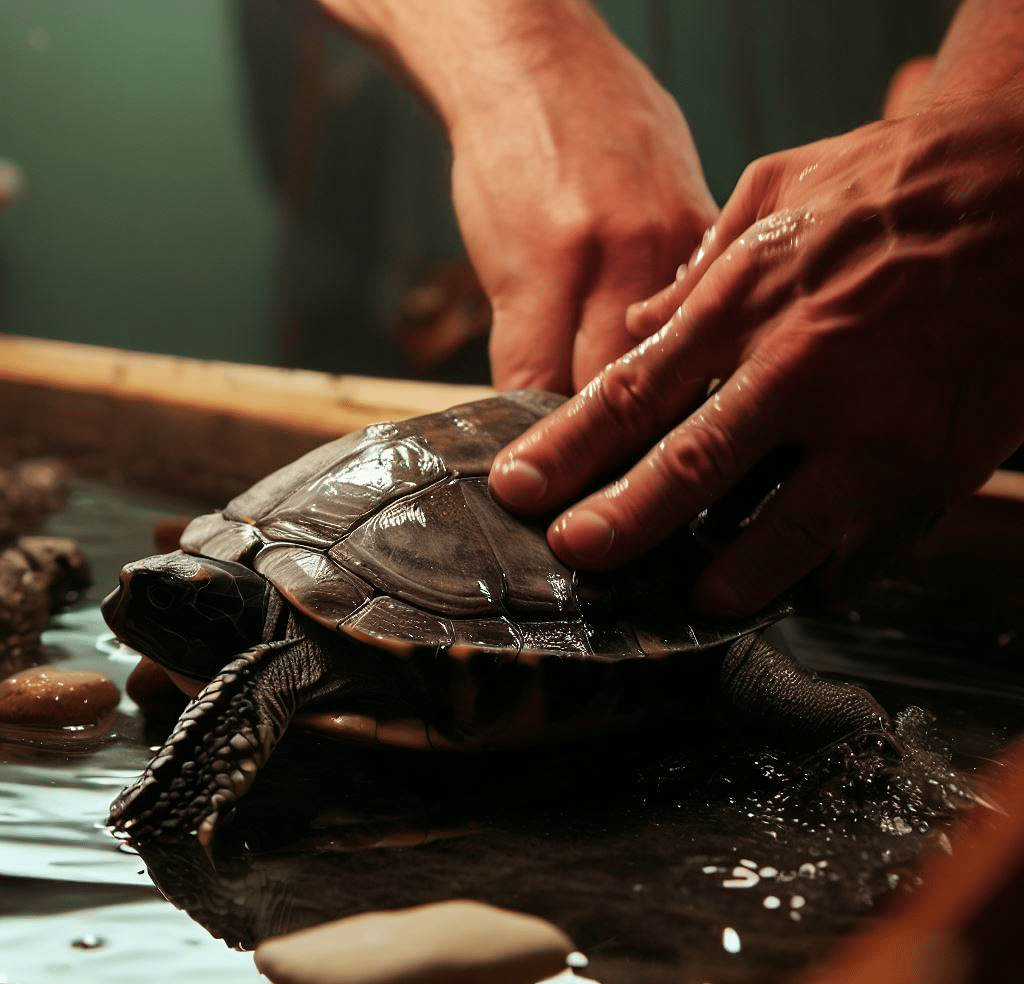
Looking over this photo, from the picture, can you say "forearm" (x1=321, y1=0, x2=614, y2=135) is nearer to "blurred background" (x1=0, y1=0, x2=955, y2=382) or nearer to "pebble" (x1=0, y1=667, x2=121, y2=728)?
"pebble" (x1=0, y1=667, x2=121, y2=728)

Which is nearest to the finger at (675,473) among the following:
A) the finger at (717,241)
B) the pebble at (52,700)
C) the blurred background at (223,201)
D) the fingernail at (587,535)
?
the fingernail at (587,535)

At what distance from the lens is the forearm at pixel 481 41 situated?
172 cm

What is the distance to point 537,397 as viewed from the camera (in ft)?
4.27

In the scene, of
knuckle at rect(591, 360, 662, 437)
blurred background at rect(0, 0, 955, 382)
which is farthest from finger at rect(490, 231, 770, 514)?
blurred background at rect(0, 0, 955, 382)

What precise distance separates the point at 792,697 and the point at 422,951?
0.54 m

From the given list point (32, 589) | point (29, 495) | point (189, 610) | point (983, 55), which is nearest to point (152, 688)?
point (189, 610)

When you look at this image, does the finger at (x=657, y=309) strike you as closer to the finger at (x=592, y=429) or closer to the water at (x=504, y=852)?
the finger at (x=592, y=429)

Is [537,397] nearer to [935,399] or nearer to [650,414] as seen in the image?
[650,414]

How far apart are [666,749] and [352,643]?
1.16 ft

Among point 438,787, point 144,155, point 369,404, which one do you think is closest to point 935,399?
point 438,787

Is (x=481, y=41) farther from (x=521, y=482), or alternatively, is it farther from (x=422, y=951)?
(x=422, y=951)

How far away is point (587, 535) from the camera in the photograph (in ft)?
3.45

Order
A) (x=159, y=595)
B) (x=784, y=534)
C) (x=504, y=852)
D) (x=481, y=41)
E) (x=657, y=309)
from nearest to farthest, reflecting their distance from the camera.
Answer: (x=504, y=852)
(x=159, y=595)
(x=784, y=534)
(x=657, y=309)
(x=481, y=41)

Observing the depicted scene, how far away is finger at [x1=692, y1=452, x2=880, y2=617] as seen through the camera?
1.10 metres
